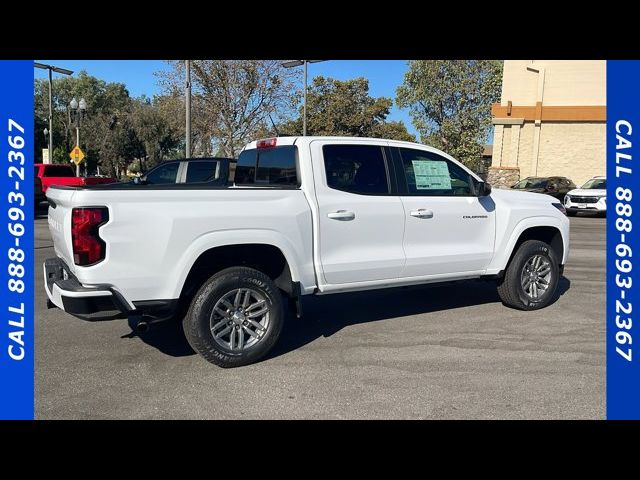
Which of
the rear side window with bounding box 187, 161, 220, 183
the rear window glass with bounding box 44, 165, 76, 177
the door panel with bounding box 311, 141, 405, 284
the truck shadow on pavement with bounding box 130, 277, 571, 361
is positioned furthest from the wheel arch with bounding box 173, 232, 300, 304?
the rear window glass with bounding box 44, 165, 76, 177

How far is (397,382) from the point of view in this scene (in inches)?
171

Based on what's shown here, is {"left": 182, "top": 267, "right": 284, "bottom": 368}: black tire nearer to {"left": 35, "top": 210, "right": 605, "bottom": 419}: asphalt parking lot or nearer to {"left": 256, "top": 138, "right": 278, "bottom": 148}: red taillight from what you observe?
{"left": 35, "top": 210, "right": 605, "bottom": 419}: asphalt parking lot

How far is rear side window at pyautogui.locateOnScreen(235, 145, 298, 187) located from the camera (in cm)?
524

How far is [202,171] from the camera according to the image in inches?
469

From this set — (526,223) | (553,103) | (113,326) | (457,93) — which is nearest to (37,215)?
(113,326)

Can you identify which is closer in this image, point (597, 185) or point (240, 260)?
point (240, 260)

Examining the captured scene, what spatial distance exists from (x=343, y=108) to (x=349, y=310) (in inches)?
1326

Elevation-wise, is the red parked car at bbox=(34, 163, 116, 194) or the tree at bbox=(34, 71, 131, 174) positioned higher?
the tree at bbox=(34, 71, 131, 174)

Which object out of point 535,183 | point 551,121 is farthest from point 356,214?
point 551,121

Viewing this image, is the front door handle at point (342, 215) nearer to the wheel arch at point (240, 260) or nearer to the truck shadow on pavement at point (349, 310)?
the wheel arch at point (240, 260)

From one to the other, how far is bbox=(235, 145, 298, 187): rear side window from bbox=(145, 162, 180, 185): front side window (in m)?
6.57

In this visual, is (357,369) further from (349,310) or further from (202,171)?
(202,171)

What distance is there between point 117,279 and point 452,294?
15.6 ft
